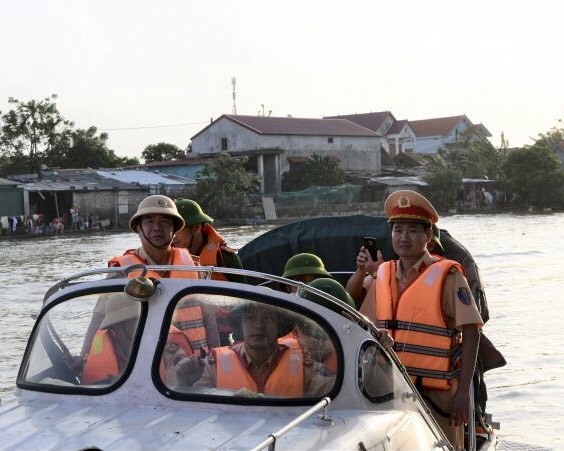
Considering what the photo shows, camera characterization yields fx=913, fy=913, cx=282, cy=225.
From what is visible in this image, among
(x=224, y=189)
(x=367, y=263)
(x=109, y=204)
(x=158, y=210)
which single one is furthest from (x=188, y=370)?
(x=224, y=189)

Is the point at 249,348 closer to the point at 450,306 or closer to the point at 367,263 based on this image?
the point at 450,306

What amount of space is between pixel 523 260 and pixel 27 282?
517 inches

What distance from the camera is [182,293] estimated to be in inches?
132

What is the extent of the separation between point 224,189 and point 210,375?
4135 centimetres

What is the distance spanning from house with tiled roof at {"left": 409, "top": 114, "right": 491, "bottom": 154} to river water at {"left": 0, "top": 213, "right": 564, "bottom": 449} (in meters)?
41.7

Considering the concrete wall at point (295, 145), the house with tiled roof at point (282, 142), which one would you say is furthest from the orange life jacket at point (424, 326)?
the concrete wall at point (295, 145)

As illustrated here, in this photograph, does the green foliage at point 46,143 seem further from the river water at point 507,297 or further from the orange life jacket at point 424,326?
the orange life jacket at point 424,326

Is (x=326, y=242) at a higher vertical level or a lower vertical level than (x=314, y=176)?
lower

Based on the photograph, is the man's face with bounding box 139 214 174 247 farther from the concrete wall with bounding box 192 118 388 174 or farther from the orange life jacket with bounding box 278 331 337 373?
the concrete wall with bounding box 192 118 388 174

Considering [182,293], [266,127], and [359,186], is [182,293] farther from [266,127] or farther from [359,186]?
[266,127]

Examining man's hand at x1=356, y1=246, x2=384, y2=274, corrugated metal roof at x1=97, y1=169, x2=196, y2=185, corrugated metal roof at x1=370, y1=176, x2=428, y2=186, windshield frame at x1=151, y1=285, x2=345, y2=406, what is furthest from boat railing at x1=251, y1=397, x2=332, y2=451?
corrugated metal roof at x1=370, y1=176, x2=428, y2=186

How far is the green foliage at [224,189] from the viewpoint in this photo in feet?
146

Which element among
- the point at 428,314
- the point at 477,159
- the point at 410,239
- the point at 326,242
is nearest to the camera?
the point at 428,314

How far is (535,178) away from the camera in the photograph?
5338 cm
